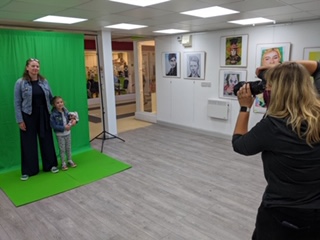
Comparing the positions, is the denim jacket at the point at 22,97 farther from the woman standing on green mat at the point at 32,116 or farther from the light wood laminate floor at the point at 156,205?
the light wood laminate floor at the point at 156,205

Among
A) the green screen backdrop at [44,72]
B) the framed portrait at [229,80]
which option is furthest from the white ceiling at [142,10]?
the framed portrait at [229,80]

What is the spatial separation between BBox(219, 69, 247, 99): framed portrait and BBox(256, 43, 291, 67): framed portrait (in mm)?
390

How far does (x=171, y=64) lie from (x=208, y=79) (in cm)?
109

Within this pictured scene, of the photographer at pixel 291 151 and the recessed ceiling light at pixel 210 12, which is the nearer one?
the photographer at pixel 291 151

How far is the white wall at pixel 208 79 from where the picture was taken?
14.4ft

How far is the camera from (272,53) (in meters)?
4.64

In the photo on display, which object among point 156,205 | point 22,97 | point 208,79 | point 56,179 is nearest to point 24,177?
point 56,179

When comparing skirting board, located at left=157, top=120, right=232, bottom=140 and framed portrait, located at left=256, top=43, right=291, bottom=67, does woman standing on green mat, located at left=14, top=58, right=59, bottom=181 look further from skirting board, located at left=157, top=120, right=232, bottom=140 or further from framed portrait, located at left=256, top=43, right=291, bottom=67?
framed portrait, located at left=256, top=43, right=291, bottom=67

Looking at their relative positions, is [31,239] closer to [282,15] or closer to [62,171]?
[62,171]

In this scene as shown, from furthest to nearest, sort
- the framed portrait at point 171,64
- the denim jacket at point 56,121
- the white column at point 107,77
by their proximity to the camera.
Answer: the framed portrait at point 171,64, the white column at point 107,77, the denim jacket at point 56,121

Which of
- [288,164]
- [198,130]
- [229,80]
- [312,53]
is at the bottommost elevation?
[198,130]

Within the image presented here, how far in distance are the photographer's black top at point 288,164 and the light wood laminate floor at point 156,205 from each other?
1477 mm

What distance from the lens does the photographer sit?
1.12 metres

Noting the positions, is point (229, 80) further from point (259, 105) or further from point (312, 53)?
point (312, 53)
